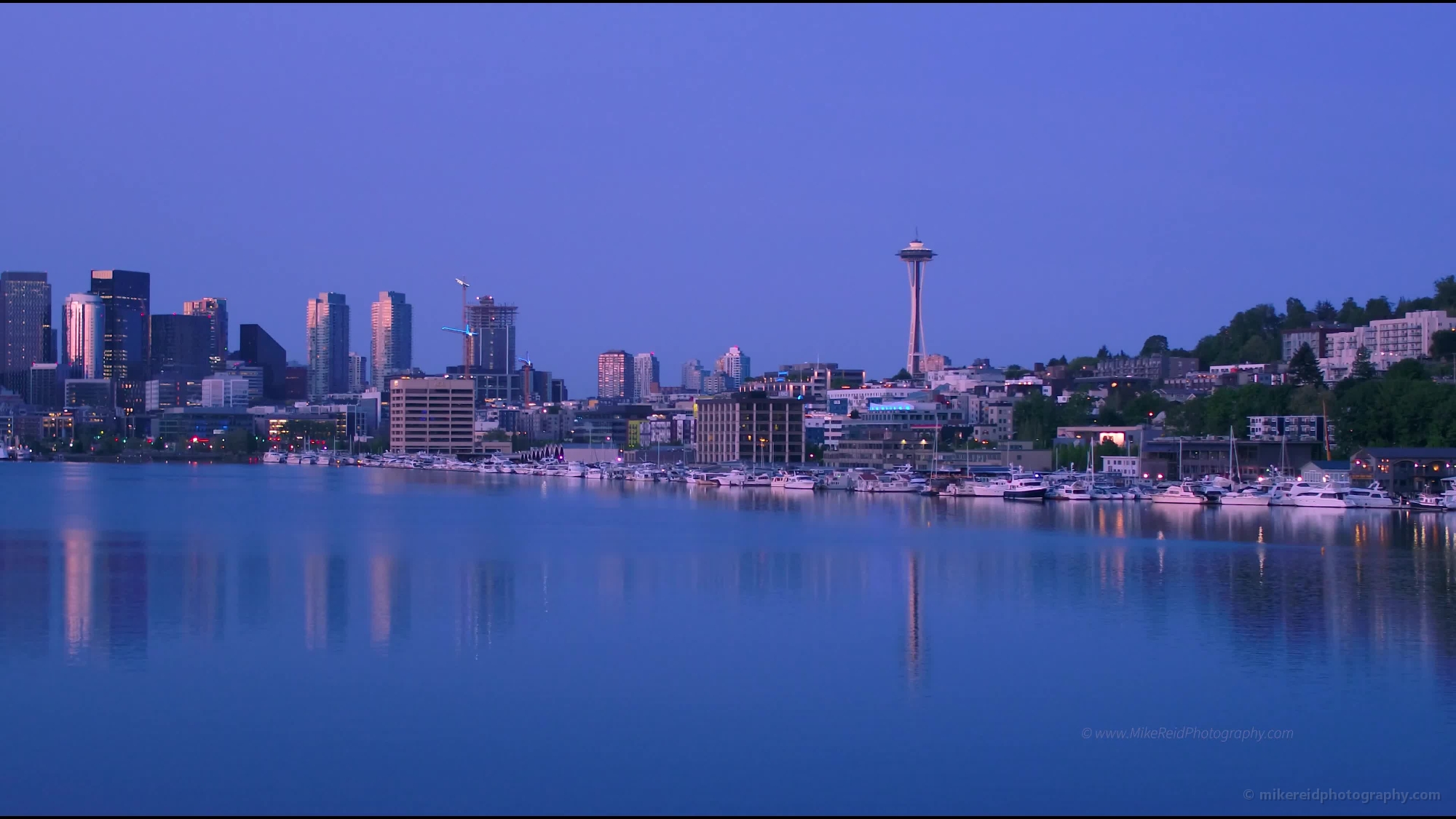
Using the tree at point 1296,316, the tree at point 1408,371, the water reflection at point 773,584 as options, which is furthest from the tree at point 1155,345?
the water reflection at point 773,584

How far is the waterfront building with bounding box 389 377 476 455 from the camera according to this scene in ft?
328

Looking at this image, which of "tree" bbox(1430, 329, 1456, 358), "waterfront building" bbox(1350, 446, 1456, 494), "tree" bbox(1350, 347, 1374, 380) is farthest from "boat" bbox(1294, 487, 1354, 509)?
"tree" bbox(1430, 329, 1456, 358)

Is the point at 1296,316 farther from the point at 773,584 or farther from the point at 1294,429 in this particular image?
the point at 773,584

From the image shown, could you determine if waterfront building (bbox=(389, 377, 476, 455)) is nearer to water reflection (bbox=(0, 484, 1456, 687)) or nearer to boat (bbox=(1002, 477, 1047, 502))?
boat (bbox=(1002, 477, 1047, 502))

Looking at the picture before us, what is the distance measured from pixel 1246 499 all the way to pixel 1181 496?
5.99ft

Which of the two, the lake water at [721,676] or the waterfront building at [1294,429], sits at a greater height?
the waterfront building at [1294,429]

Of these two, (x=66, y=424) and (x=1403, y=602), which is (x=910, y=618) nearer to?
(x=1403, y=602)

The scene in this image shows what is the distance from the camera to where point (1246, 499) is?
41.9 metres

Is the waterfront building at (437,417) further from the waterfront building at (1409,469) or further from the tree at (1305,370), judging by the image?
the waterfront building at (1409,469)

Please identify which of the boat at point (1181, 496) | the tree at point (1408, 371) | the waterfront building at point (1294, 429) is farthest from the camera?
the tree at point (1408, 371)

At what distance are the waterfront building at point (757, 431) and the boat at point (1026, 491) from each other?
3005 centimetres

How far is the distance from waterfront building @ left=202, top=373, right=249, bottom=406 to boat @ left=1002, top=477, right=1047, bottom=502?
11262cm

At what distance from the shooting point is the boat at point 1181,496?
42188 millimetres

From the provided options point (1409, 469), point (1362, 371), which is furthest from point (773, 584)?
point (1362, 371)
